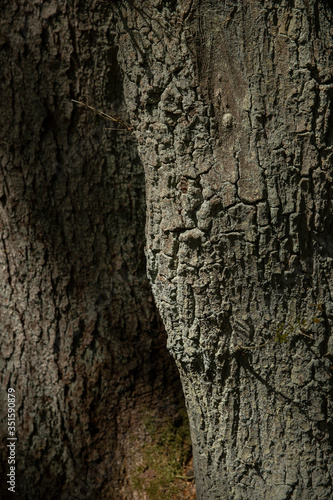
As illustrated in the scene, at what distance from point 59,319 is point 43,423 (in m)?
0.53

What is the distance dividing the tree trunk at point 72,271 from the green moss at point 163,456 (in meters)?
0.03

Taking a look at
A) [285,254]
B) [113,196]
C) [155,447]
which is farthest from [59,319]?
[285,254]

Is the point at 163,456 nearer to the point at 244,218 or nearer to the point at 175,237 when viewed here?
the point at 175,237

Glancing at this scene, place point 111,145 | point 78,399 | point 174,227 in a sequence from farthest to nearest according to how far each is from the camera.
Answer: point 78,399 < point 111,145 < point 174,227

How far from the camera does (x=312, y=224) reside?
1526 millimetres

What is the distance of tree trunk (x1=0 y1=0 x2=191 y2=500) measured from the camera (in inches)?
75.7

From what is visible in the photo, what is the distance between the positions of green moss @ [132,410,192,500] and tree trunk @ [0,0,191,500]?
0.11ft

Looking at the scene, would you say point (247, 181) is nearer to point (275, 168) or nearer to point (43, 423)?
point (275, 168)

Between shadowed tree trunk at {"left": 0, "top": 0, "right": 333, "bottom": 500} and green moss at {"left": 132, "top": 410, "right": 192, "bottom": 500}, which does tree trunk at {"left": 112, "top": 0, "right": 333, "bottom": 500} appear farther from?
green moss at {"left": 132, "top": 410, "right": 192, "bottom": 500}

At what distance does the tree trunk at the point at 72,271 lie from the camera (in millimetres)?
1922

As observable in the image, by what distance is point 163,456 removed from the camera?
2242mm

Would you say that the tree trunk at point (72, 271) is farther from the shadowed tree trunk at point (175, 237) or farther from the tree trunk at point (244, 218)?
the tree trunk at point (244, 218)

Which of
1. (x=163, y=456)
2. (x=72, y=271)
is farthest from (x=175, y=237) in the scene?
(x=163, y=456)

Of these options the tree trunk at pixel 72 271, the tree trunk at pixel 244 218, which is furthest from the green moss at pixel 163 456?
the tree trunk at pixel 244 218
